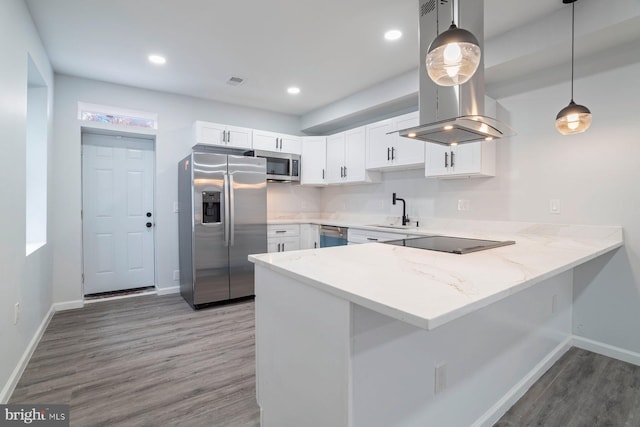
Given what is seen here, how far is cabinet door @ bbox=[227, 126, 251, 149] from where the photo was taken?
4.24 metres

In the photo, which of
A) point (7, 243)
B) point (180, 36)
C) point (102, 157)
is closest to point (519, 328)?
point (7, 243)

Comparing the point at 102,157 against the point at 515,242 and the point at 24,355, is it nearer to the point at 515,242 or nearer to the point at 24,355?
the point at 24,355

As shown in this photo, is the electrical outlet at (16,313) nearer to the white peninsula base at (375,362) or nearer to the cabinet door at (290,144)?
the white peninsula base at (375,362)

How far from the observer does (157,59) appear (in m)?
3.19

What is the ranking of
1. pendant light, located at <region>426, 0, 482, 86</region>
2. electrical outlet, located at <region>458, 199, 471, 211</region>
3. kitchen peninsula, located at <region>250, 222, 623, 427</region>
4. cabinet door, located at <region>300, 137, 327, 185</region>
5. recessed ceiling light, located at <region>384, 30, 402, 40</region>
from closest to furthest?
kitchen peninsula, located at <region>250, 222, 623, 427</region>, pendant light, located at <region>426, 0, 482, 86</region>, recessed ceiling light, located at <region>384, 30, 402, 40</region>, electrical outlet, located at <region>458, 199, 471, 211</region>, cabinet door, located at <region>300, 137, 327, 185</region>

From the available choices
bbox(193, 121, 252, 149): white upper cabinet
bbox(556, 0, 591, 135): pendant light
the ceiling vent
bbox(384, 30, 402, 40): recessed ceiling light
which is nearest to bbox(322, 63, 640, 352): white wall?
bbox(556, 0, 591, 135): pendant light

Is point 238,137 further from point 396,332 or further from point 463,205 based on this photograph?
point 396,332

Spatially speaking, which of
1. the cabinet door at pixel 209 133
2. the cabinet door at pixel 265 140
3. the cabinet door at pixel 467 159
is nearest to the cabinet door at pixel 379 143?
the cabinet door at pixel 467 159

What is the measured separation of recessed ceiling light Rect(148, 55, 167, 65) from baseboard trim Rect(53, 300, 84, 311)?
9.38 ft

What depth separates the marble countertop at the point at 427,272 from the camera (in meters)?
0.92

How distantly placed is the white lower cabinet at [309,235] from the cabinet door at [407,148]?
59.5 inches

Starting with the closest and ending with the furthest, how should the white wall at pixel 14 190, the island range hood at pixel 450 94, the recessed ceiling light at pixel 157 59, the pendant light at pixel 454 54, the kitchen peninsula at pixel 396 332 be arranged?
the kitchen peninsula at pixel 396 332
the pendant light at pixel 454 54
the white wall at pixel 14 190
the island range hood at pixel 450 94
the recessed ceiling light at pixel 157 59

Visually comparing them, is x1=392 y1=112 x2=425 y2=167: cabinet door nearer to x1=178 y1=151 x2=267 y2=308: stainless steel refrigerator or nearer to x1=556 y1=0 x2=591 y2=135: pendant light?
x1=556 y1=0 x2=591 y2=135: pendant light

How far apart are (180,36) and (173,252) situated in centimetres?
269
